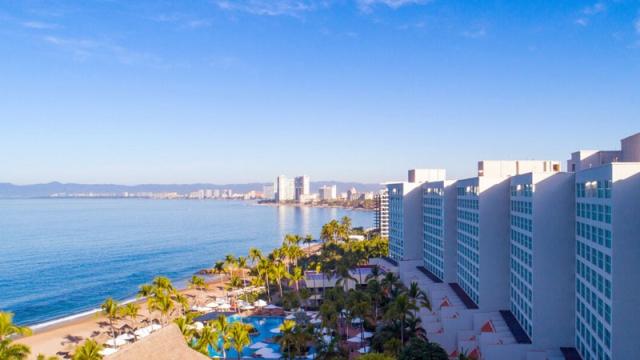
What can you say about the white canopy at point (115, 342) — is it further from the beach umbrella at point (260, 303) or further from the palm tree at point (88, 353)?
the palm tree at point (88, 353)

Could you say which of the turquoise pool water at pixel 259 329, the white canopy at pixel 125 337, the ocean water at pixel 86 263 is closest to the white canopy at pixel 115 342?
the white canopy at pixel 125 337

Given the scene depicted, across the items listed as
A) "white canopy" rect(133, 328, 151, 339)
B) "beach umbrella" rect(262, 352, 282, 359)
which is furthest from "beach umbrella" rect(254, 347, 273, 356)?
"white canopy" rect(133, 328, 151, 339)

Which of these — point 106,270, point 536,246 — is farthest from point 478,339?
point 106,270

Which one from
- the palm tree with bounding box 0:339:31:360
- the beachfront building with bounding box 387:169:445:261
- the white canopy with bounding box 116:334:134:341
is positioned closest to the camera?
the palm tree with bounding box 0:339:31:360

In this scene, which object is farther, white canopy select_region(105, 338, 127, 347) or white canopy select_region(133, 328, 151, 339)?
white canopy select_region(133, 328, 151, 339)

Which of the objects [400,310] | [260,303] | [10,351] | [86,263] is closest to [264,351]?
[400,310]

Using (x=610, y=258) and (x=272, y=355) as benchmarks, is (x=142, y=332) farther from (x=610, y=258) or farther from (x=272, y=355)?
(x=610, y=258)

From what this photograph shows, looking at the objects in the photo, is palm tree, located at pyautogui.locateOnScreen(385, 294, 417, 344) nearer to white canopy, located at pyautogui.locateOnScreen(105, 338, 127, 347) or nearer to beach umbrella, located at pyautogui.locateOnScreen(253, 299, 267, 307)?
beach umbrella, located at pyautogui.locateOnScreen(253, 299, 267, 307)

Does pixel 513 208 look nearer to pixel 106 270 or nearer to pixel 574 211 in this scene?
pixel 574 211
